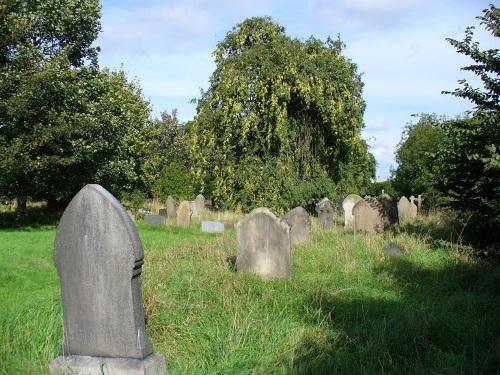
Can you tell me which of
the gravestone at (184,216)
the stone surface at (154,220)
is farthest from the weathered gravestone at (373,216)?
the stone surface at (154,220)

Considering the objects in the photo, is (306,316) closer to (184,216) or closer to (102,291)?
(102,291)

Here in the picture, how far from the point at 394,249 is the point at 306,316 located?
497 centimetres

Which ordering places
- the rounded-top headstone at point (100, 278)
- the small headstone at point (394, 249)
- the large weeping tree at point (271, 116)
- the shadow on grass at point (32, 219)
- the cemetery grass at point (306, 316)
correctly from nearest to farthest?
1. the rounded-top headstone at point (100, 278)
2. the cemetery grass at point (306, 316)
3. the small headstone at point (394, 249)
4. the shadow on grass at point (32, 219)
5. the large weeping tree at point (271, 116)

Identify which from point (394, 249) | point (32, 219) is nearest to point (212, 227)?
point (394, 249)

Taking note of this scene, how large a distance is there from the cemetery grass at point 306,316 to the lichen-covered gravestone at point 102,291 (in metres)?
0.37

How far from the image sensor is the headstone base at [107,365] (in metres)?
4.48

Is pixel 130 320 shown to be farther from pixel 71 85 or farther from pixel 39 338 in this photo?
pixel 71 85

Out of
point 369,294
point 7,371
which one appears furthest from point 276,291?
point 7,371

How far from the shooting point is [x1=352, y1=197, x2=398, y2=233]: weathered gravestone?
15344 mm

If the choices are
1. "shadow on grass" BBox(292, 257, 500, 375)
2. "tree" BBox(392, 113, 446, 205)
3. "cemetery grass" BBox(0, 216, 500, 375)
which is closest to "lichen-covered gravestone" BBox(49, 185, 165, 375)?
"cemetery grass" BBox(0, 216, 500, 375)

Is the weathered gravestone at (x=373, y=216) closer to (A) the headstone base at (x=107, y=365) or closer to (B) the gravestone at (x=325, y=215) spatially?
(B) the gravestone at (x=325, y=215)

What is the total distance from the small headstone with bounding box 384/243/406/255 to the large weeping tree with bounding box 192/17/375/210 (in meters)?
14.3

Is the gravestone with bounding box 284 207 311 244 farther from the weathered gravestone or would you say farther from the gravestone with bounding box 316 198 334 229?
the gravestone with bounding box 316 198 334 229

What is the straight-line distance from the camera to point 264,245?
889cm
